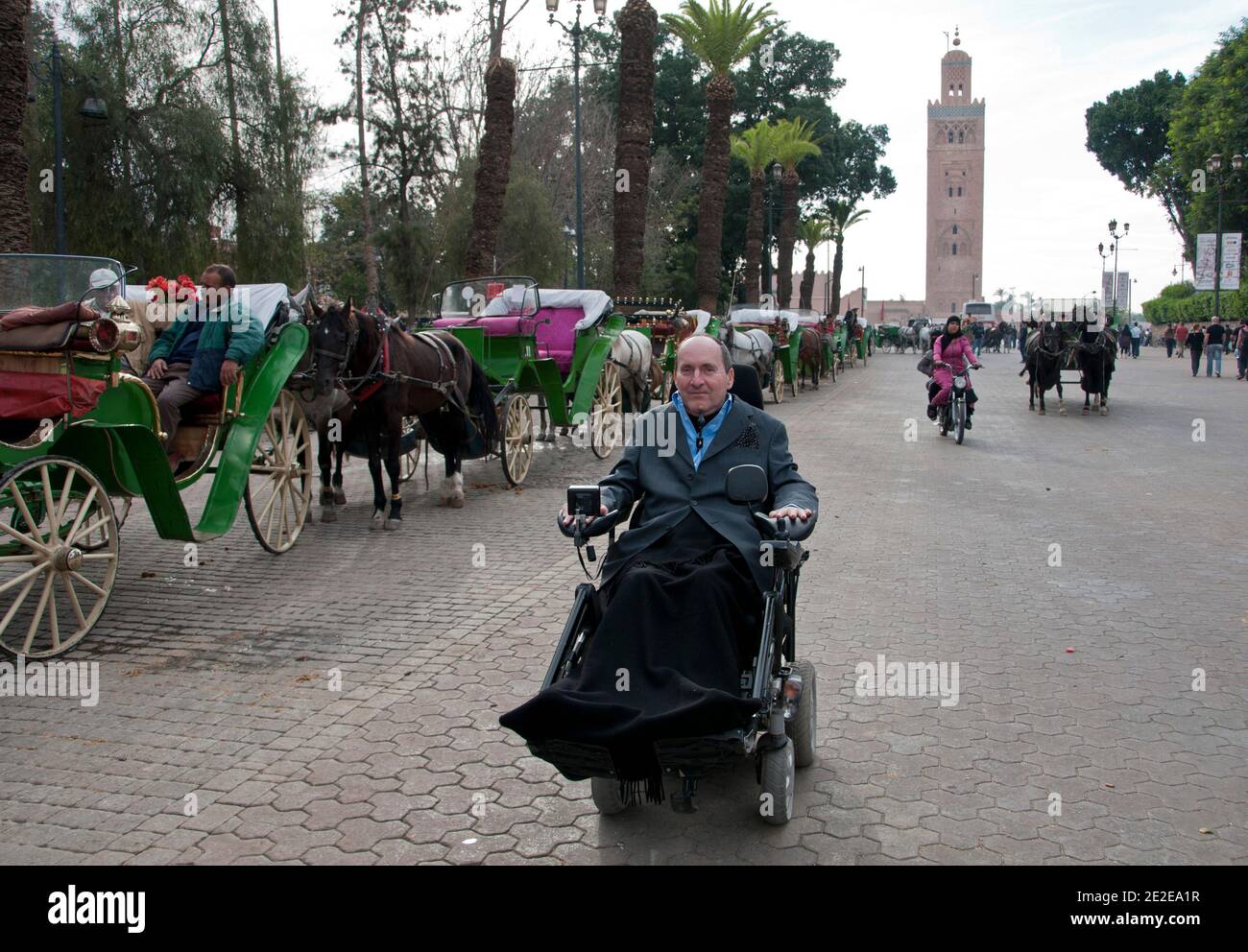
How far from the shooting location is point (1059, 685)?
17.3ft

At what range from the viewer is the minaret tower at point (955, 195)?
120500mm

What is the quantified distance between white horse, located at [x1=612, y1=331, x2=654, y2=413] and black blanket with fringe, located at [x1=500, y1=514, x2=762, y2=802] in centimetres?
1166

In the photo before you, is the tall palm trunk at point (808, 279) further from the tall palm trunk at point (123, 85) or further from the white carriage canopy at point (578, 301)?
the white carriage canopy at point (578, 301)

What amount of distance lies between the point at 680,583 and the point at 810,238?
60.9m

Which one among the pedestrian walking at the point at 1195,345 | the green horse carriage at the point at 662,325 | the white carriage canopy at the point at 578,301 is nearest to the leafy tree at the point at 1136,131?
the pedestrian walking at the point at 1195,345

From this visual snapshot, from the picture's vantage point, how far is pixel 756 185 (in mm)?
42531

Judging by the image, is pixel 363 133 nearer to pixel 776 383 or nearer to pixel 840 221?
pixel 776 383

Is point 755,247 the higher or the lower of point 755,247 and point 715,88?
the lower

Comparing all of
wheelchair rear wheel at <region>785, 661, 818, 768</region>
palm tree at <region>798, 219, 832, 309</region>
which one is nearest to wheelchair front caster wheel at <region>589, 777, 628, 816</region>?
wheelchair rear wheel at <region>785, 661, 818, 768</region>

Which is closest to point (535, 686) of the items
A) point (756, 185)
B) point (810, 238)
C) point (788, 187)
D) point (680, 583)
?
point (680, 583)

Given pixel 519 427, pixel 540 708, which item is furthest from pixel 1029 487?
Result: pixel 540 708

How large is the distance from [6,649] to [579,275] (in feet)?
79.2

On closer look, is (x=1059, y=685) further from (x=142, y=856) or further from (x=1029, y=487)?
(x=1029, y=487)

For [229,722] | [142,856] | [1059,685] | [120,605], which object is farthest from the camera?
[120,605]
